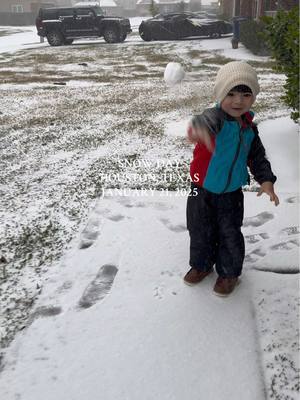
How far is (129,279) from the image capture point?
8.19ft

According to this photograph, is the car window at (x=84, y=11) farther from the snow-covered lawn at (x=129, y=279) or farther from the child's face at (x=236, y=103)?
the child's face at (x=236, y=103)

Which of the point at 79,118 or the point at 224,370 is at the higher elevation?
the point at 79,118

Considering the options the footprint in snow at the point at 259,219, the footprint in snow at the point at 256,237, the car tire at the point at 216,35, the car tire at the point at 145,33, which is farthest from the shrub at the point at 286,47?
the car tire at the point at 145,33

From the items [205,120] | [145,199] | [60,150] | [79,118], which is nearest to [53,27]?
A: [79,118]

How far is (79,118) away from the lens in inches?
250

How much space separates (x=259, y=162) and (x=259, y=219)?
3.43ft

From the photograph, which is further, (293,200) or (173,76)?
(173,76)

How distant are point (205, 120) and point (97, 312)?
4.08ft

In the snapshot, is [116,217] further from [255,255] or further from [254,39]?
[254,39]

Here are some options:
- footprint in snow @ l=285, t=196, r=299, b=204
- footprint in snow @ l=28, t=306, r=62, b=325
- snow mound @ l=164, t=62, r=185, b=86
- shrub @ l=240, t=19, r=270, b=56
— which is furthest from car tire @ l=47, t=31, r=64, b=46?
footprint in snow @ l=28, t=306, r=62, b=325

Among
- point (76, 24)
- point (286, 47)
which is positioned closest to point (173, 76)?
point (286, 47)

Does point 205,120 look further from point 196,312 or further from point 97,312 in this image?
point 97,312

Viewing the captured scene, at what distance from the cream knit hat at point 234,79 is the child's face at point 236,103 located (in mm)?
27

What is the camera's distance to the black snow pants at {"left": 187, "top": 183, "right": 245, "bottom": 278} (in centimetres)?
227
